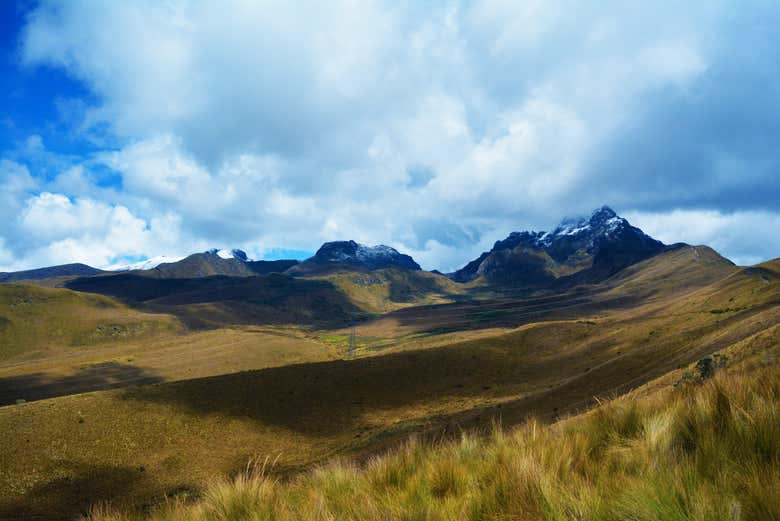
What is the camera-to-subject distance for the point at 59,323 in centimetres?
11750

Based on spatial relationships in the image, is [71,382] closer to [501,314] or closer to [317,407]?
[317,407]

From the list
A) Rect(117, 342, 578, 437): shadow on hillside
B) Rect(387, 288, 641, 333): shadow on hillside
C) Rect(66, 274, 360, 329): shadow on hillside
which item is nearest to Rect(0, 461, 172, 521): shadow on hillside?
Rect(117, 342, 578, 437): shadow on hillside

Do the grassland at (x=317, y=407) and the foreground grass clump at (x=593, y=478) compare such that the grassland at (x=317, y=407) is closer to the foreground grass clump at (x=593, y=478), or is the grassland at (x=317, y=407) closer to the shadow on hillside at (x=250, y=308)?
the foreground grass clump at (x=593, y=478)

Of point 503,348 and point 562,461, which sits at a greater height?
point 562,461

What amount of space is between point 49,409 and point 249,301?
506 feet

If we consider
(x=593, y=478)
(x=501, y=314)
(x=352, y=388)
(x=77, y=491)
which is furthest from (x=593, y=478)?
(x=501, y=314)

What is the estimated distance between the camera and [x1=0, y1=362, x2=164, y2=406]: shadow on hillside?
52.2 metres

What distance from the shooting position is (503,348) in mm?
43844

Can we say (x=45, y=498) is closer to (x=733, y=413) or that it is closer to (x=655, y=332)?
(x=733, y=413)

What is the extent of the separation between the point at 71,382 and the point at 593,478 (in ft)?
240

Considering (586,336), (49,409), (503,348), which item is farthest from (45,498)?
(586,336)

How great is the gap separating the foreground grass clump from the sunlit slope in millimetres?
127040

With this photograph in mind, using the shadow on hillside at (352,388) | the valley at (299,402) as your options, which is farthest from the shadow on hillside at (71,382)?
the shadow on hillside at (352,388)

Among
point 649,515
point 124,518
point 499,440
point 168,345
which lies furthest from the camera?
point 168,345
